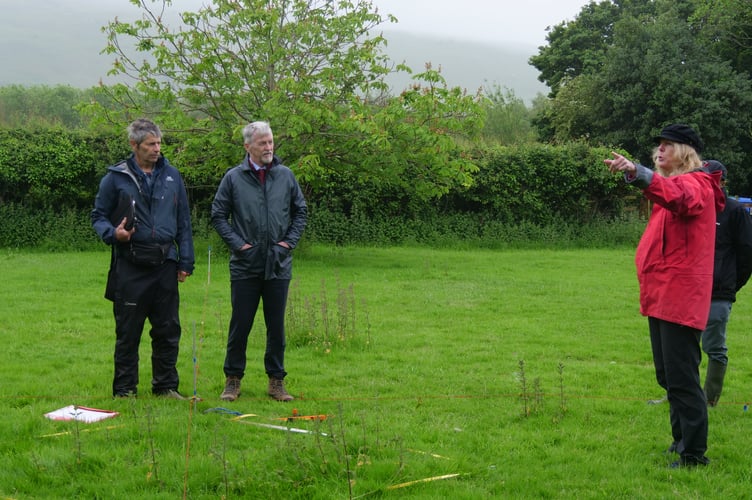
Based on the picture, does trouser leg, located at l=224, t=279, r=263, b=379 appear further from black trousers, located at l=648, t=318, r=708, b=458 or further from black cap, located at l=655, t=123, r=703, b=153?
black cap, located at l=655, t=123, r=703, b=153

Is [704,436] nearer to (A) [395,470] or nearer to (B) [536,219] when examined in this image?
(A) [395,470]

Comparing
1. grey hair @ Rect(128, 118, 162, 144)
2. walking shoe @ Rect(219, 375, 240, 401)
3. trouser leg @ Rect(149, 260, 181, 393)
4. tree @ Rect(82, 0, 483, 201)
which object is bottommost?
walking shoe @ Rect(219, 375, 240, 401)

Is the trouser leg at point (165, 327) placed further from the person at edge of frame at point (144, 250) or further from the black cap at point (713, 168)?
the black cap at point (713, 168)

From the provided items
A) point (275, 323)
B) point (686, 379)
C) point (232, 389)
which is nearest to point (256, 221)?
point (275, 323)

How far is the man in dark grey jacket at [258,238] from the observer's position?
620 centimetres

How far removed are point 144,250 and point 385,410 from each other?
234 cm

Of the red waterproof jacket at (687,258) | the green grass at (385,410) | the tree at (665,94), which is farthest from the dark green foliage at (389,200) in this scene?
the red waterproof jacket at (687,258)

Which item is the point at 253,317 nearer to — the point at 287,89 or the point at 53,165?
the point at 287,89

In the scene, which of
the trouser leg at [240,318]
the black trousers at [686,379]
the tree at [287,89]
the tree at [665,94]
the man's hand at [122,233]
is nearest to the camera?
the black trousers at [686,379]

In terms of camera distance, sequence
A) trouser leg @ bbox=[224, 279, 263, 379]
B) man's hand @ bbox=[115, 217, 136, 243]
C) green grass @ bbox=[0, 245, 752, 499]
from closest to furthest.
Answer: green grass @ bbox=[0, 245, 752, 499] → man's hand @ bbox=[115, 217, 136, 243] → trouser leg @ bbox=[224, 279, 263, 379]

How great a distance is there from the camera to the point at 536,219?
23.7 m

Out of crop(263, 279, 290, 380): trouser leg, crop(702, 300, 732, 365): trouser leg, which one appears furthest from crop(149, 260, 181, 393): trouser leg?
crop(702, 300, 732, 365): trouser leg

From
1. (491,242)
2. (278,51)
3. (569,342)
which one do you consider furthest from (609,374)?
(491,242)

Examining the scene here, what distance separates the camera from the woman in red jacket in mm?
4574
